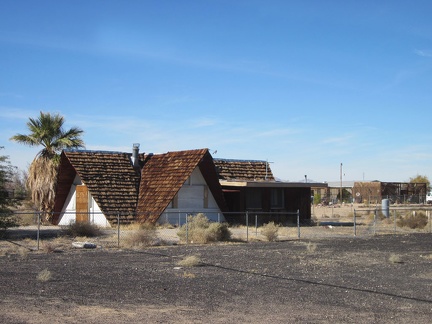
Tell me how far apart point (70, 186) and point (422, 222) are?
20758mm

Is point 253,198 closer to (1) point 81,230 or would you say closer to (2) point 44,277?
(1) point 81,230

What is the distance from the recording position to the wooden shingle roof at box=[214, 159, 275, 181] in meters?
40.6

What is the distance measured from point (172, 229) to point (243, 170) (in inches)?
378

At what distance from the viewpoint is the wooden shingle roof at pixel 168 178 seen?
34531 mm

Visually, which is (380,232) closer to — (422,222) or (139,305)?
(422,222)

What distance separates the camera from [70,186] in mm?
38156

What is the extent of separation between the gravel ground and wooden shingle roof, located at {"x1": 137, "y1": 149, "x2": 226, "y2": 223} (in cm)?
1049

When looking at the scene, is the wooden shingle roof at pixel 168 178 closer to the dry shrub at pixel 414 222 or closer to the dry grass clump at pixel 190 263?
the dry shrub at pixel 414 222

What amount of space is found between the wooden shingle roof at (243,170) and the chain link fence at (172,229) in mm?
3386

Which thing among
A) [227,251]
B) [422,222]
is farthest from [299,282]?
[422,222]

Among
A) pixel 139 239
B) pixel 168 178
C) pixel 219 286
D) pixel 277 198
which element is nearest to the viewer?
pixel 219 286

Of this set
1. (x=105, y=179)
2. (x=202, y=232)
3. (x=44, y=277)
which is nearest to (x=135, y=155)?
(x=105, y=179)

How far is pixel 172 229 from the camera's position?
111 ft

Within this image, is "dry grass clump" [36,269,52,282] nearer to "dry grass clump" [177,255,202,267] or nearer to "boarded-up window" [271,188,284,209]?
"dry grass clump" [177,255,202,267]
